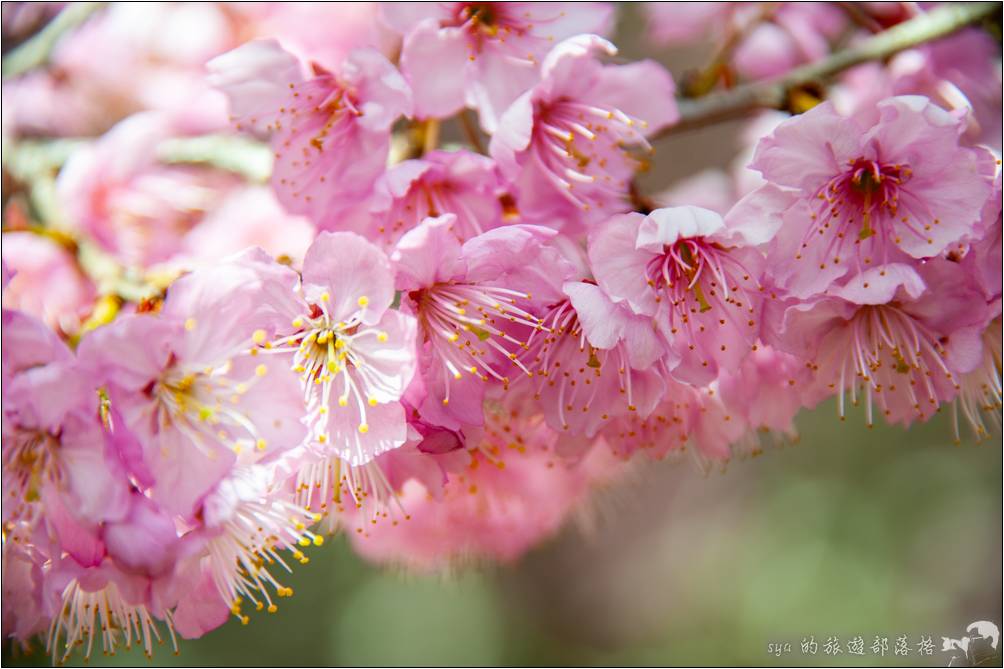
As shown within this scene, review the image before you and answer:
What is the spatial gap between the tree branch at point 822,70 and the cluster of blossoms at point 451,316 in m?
0.07

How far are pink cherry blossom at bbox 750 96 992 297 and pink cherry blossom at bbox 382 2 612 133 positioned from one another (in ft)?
0.66

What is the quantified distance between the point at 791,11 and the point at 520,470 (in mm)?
661

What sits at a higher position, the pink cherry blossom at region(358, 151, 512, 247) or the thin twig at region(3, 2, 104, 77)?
the thin twig at region(3, 2, 104, 77)

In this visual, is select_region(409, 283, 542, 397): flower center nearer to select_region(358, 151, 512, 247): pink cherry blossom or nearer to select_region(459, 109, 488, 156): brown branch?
select_region(358, 151, 512, 247): pink cherry blossom

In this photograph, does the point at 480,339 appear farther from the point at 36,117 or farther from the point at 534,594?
the point at 534,594

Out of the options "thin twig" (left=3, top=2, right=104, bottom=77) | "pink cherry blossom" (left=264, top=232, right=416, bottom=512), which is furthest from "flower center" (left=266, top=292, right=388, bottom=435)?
"thin twig" (left=3, top=2, right=104, bottom=77)

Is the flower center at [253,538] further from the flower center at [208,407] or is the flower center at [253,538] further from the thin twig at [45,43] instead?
the thin twig at [45,43]

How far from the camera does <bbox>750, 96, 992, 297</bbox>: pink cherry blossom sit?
0.61 metres

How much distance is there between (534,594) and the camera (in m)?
2.61

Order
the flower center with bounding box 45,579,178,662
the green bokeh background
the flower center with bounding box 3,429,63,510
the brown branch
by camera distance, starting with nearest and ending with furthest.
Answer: the flower center with bounding box 3,429,63,510 → the flower center with bounding box 45,579,178,662 → the brown branch → the green bokeh background

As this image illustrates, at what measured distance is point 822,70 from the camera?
0.84 m

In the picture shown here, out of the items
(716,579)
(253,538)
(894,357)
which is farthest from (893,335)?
(716,579)

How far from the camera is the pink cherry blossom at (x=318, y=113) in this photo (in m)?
0.68

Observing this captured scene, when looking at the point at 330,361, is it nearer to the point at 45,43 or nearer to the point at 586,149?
the point at 586,149
